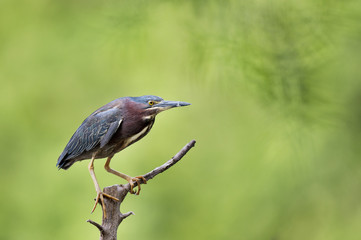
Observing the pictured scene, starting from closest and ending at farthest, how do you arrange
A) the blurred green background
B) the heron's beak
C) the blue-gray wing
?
the heron's beak
the blue-gray wing
the blurred green background

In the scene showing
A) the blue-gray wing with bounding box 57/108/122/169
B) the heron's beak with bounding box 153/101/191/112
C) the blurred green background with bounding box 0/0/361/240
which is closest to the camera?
the heron's beak with bounding box 153/101/191/112

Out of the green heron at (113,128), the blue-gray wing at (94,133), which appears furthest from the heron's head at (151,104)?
the blue-gray wing at (94,133)

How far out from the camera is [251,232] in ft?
13.1

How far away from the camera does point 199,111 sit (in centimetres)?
461

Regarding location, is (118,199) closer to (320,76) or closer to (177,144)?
(320,76)

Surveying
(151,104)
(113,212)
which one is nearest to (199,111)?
(113,212)

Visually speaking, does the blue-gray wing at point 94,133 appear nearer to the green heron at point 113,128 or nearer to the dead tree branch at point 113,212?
the green heron at point 113,128

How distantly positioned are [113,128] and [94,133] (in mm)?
75

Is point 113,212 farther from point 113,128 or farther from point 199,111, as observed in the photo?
point 199,111

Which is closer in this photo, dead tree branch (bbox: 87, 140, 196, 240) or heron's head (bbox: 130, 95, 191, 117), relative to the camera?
heron's head (bbox: 130, 95, 191, 117)

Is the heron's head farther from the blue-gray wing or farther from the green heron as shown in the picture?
the blue-gray wing

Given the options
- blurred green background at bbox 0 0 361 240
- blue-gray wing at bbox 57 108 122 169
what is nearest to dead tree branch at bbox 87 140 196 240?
blue-gray wing at bbox 57 108 122 169

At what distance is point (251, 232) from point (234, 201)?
27 cm

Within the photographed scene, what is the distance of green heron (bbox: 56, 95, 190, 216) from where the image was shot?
174 centimetres
